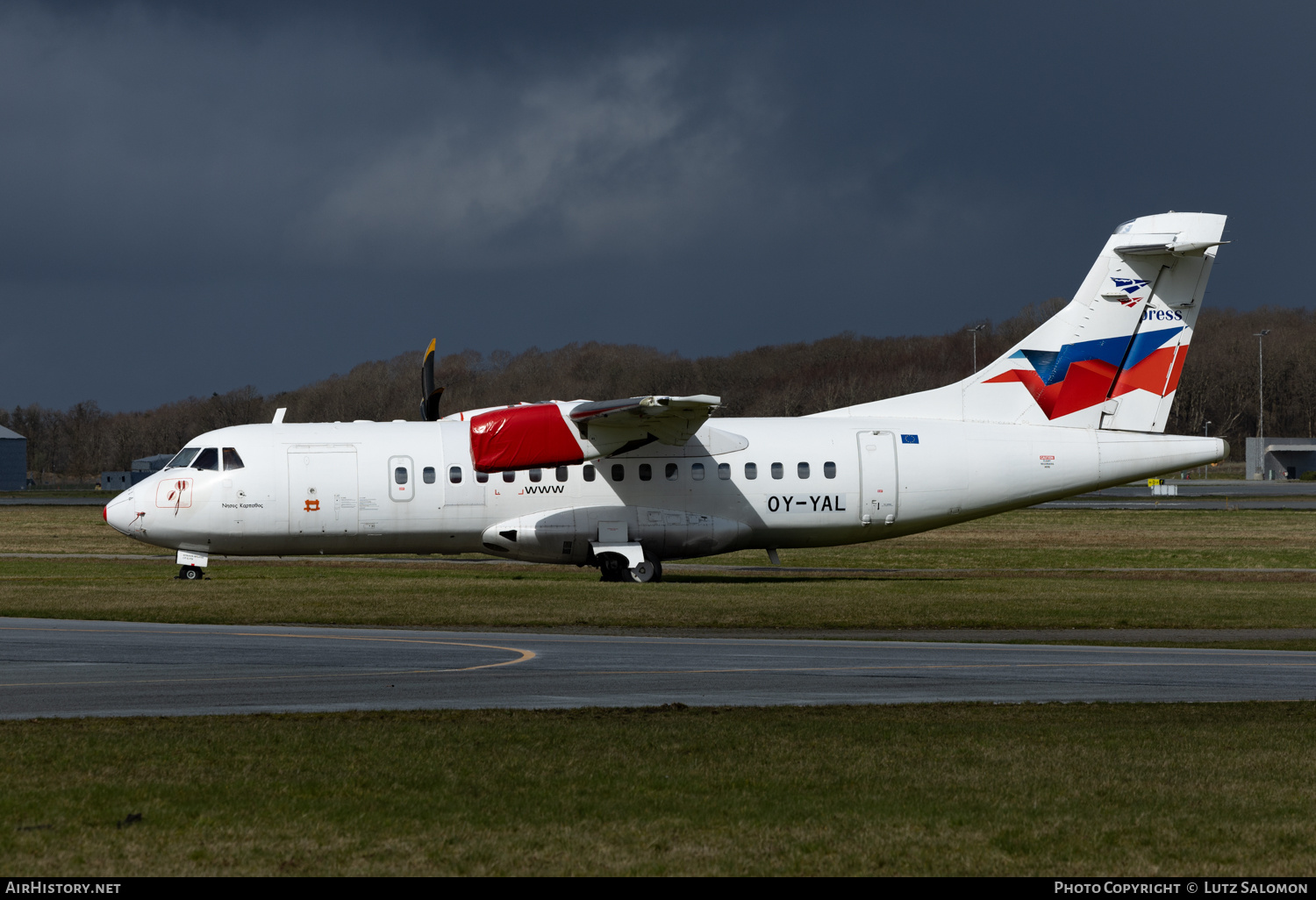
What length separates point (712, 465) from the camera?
30.0 metres

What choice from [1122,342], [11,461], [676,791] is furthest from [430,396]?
[11,461]

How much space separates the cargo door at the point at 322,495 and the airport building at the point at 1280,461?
4111 inches

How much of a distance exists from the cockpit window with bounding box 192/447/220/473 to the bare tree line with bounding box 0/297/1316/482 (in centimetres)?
6178

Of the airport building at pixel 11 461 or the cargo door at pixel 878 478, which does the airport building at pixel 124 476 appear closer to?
the airport building at pixel 11 461

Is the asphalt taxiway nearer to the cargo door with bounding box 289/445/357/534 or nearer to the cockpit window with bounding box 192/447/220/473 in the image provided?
the cargo door with bounding box 289/445/357/534

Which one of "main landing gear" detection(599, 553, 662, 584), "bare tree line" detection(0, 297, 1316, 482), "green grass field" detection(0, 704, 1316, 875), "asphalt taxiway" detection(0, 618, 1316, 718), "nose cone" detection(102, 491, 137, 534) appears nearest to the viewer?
"green grass field" detection(0, 704, 1316, 875)

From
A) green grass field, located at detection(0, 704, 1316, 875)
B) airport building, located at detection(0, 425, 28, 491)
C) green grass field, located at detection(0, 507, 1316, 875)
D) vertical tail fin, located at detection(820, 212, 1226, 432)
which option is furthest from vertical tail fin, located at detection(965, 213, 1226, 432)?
airport building, located at detection(0, 425, 28, 491)

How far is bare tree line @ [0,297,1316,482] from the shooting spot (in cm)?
10975

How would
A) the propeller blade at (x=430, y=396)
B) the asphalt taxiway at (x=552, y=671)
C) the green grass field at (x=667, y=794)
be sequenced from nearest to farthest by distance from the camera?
the green grass field at (x=667, y=794)
the asphalt taxiway at (x=552, y=671)
the propeller blade at (x=430, y=396)

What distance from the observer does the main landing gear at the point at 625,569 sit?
96.6 ft

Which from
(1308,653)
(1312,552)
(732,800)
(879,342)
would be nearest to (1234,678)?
(1308,653)

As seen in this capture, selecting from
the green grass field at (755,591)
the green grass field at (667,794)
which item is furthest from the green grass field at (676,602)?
the green grass field at (667,794)

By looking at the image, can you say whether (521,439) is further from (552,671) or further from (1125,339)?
(1125,339)

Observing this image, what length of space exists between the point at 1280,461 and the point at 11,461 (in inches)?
5107
